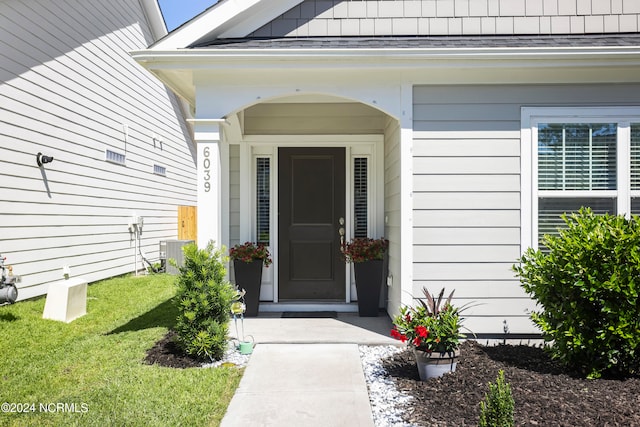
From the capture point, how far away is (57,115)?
7.23 m

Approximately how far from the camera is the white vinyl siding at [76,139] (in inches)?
246

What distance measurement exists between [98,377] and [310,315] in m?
2.61

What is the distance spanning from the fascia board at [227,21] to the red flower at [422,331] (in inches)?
127

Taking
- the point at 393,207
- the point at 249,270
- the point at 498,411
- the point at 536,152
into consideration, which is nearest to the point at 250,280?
the point at 249,270

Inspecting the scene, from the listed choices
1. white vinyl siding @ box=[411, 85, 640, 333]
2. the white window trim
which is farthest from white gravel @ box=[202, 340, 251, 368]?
the white window trim

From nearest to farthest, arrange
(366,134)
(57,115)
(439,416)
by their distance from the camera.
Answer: (439,416) < (366,134) < (57,115)

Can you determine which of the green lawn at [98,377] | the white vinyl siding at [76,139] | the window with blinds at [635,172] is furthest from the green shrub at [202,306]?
the window with blinds at [635,172]

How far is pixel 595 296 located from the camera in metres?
3.42

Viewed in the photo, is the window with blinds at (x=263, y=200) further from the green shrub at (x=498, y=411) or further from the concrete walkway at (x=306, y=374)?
the green shrub at (x=498, y=411)

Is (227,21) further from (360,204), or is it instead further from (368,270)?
(368,270)

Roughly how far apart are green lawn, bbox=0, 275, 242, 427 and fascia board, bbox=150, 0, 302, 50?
2751mm

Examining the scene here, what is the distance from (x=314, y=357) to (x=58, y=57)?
A: 604cm

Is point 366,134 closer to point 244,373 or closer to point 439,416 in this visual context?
point 244,373

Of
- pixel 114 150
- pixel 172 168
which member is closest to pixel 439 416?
pixel 114 150
